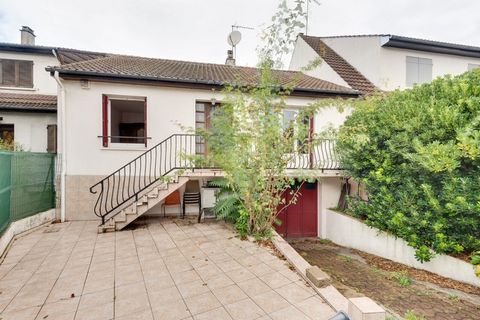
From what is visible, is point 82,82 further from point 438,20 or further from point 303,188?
point 438,20

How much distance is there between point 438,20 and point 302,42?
6.38m

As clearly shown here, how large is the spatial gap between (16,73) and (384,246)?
16131 mm

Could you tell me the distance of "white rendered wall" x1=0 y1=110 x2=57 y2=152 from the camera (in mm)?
9156

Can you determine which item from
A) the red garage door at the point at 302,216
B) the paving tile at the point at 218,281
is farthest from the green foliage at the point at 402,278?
the red garage door at the point at 302,216

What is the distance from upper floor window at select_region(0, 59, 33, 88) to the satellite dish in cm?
960

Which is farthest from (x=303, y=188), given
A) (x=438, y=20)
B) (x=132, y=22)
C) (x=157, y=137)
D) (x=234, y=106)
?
(x=438, y=20)

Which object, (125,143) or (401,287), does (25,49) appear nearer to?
(125,143)

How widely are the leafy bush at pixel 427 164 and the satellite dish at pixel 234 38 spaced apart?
8.49m

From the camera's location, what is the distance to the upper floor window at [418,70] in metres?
11.0

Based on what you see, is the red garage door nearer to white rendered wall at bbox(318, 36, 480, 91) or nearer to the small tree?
the small tree

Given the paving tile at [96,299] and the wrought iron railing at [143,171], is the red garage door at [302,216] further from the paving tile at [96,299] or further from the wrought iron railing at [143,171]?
the paving tile at [96,299]

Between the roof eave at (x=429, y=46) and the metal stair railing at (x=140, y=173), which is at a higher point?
the roof eave at (x=429, y=46)

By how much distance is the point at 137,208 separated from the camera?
6.46 metres

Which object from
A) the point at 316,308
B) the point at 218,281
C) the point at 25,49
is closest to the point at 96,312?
the point at 218,281
